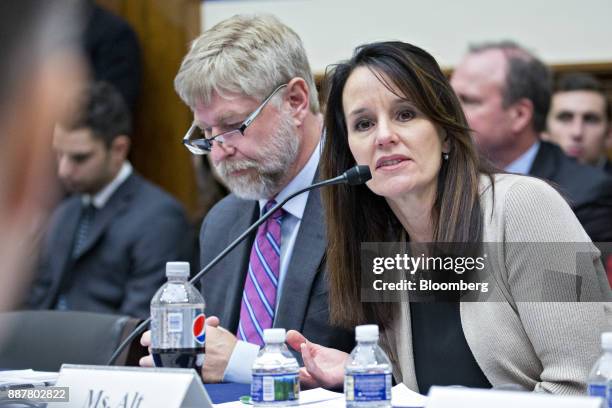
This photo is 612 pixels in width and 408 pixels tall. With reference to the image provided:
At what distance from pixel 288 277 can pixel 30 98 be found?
1487 mm

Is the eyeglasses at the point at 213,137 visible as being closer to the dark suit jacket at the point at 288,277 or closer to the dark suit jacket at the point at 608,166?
the dark suit jacket at the point at 288,277

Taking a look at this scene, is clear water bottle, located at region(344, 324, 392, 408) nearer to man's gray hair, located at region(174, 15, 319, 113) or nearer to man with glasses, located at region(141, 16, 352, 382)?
man with glasses, located at region(141, 16, 352, 382)

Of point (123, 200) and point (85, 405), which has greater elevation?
point (123, 200)

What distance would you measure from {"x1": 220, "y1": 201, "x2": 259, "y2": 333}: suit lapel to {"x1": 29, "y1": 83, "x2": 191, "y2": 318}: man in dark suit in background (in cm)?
132

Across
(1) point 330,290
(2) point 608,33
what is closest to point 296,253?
(1) point 330,290

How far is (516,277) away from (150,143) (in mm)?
3700

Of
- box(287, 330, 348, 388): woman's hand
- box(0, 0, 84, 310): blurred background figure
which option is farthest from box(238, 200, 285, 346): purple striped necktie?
box(0, 0, 84, 310): blurred background figure

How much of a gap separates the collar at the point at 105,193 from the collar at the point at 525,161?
5.77ft

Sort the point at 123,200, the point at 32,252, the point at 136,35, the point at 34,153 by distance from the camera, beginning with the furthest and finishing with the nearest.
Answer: the point at 136,35
the point at 123,200
the point at 32,252
the point at 34,153

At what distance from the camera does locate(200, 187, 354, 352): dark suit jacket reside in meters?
2.50

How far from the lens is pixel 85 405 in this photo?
1.67 metres

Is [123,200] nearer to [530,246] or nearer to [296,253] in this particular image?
[296,253]

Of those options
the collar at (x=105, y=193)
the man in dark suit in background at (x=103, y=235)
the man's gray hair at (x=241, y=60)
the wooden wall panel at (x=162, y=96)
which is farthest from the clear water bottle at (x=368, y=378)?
the wooden wall panel at (x=162, y=96)

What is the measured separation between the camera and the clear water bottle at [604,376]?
59.5 inches
